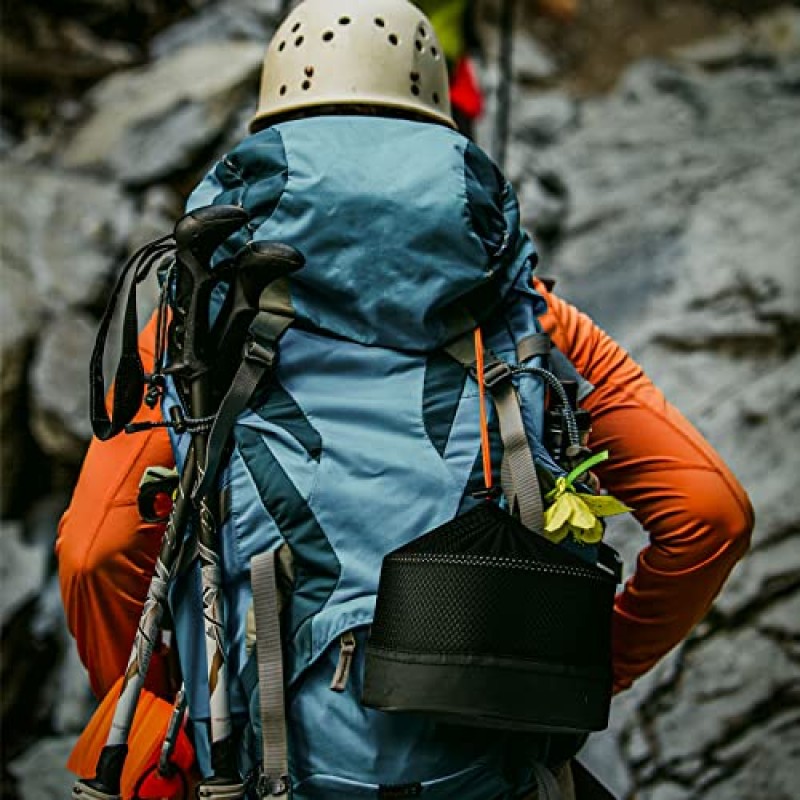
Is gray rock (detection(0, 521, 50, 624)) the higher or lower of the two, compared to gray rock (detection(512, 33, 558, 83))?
lower

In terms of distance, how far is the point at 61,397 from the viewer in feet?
13.9

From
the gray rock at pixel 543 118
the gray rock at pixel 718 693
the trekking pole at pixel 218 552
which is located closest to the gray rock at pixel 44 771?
the gray rock at pixel 718 693

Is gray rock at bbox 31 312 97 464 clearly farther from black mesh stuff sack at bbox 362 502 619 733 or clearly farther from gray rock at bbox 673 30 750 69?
gray rock at bbox 673 30 750 69

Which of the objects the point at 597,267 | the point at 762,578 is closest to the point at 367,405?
the point at 762,578

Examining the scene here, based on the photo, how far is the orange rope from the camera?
140 centimetres

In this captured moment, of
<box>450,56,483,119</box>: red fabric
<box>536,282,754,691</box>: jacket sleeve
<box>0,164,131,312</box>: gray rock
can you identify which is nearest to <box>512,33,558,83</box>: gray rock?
<box>0,164,131,312</box>: gray rock

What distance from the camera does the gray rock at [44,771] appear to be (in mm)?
3385

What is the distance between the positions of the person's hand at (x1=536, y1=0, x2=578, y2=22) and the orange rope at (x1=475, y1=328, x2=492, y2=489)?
25.1 feet

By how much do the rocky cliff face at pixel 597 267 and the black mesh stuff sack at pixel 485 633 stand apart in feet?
6.04

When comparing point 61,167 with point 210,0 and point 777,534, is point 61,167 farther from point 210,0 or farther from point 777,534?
point 777,534

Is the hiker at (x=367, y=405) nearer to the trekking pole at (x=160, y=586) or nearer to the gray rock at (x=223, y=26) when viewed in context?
the trekking pole at (x=160, y=586)

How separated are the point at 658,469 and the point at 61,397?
10.5 ft

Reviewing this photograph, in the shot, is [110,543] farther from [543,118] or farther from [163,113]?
[543,118]

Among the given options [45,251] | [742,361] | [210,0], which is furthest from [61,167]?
[742,361]
